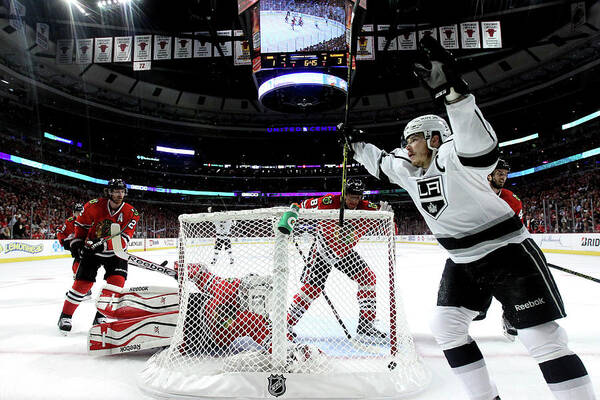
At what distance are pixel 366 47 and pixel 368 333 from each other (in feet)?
29.6

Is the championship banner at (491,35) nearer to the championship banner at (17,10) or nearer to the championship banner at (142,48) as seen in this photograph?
the championship banner at (142,48)

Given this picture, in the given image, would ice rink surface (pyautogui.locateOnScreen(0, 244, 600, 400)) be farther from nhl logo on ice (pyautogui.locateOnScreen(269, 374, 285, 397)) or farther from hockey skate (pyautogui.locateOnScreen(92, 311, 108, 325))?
nhl logo on ice (pyautogui.locateOnScreen(269, 374, 285, 397))

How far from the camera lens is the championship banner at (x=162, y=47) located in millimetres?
9438

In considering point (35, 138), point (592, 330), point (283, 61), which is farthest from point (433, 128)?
point (35, 138)

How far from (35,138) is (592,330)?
2294 centimetres

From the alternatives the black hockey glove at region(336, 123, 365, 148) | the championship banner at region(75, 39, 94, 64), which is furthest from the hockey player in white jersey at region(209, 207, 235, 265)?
the championship banner at region(75, 39, 94, 64)

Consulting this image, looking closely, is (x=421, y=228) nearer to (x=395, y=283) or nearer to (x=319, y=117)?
(x=319, y=117)

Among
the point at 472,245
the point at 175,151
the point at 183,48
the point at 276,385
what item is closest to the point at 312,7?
the point at 183,48

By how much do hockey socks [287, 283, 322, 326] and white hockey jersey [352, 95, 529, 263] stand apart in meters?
0.89

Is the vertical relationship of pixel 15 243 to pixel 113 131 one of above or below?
below

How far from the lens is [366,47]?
387 inches

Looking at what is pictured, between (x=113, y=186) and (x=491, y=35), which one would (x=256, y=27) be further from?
(x=113, y=186)

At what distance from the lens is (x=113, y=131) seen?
78.4 feet

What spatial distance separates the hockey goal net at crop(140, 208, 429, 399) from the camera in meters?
1.75
